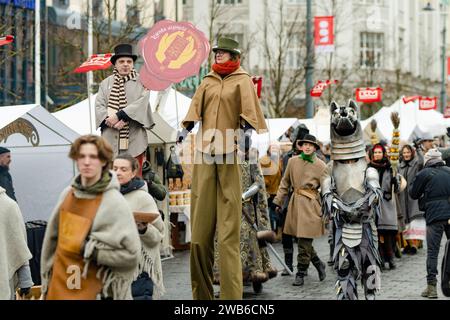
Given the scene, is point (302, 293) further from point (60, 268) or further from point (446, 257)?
point (60, 268)

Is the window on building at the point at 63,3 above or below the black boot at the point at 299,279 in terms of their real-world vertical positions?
above

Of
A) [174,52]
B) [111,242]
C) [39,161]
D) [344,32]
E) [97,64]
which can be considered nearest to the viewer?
[111,242]

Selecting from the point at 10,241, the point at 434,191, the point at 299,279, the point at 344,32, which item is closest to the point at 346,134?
the point at 434,191

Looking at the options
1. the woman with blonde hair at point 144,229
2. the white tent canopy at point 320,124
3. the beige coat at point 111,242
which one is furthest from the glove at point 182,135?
the white tent canopy at point 320,124

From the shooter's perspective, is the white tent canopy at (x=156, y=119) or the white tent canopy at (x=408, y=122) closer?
the white tent canopy at (x=156, y=119)

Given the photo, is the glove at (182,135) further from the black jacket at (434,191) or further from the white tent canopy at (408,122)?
the white tent canopy at (408,122)

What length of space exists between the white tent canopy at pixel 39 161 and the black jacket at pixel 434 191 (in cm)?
410

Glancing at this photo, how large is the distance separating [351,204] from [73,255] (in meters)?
3.76

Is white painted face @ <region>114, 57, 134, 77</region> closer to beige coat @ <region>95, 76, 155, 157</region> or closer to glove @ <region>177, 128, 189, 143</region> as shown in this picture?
beige coat @ <region>95, 76, 155, 157</region>

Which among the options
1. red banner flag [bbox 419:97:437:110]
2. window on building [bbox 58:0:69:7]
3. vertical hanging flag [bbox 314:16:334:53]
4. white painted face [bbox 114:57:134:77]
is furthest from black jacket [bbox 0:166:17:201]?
window on building [bbox 58:0:69:7]

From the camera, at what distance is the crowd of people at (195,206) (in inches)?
239

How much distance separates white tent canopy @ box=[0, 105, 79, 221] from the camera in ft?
39.2

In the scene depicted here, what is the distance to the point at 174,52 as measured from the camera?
11.1 metres

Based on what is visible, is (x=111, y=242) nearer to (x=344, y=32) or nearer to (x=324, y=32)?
(x=324, y=32)
